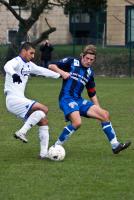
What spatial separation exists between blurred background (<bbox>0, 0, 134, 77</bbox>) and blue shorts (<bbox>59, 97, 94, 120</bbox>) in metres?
26.6

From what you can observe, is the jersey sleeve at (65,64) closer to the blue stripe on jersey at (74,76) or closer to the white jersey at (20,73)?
the blue stripe on jersey at (74,76)

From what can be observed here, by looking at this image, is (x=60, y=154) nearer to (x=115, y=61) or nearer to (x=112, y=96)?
(x=112, y=96)

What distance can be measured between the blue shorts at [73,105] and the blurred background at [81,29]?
26569 mm

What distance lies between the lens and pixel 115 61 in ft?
130

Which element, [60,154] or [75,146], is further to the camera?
[75,146]

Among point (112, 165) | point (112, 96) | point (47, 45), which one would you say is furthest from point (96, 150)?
Answer: point (47, 45)

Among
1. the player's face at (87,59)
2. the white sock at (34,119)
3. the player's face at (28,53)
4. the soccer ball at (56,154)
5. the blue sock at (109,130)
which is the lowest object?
the soccer ball at (56,154)

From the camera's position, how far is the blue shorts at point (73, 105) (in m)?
11.3

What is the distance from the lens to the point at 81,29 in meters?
54.8

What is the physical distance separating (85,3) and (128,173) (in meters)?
33.8

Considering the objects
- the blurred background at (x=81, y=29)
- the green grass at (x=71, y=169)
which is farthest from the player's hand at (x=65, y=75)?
the blurred background at (x=81, y=29)

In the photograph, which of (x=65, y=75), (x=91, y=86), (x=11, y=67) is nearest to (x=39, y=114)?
(x=65, y=75)

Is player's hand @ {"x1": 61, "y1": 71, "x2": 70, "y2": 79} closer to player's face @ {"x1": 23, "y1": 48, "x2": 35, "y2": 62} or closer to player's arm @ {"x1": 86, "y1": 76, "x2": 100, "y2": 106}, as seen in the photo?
player's face @ {"x1": 23, "y1": 48, "x2": 35, "y2": 62}

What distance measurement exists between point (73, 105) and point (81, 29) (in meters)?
43.8
